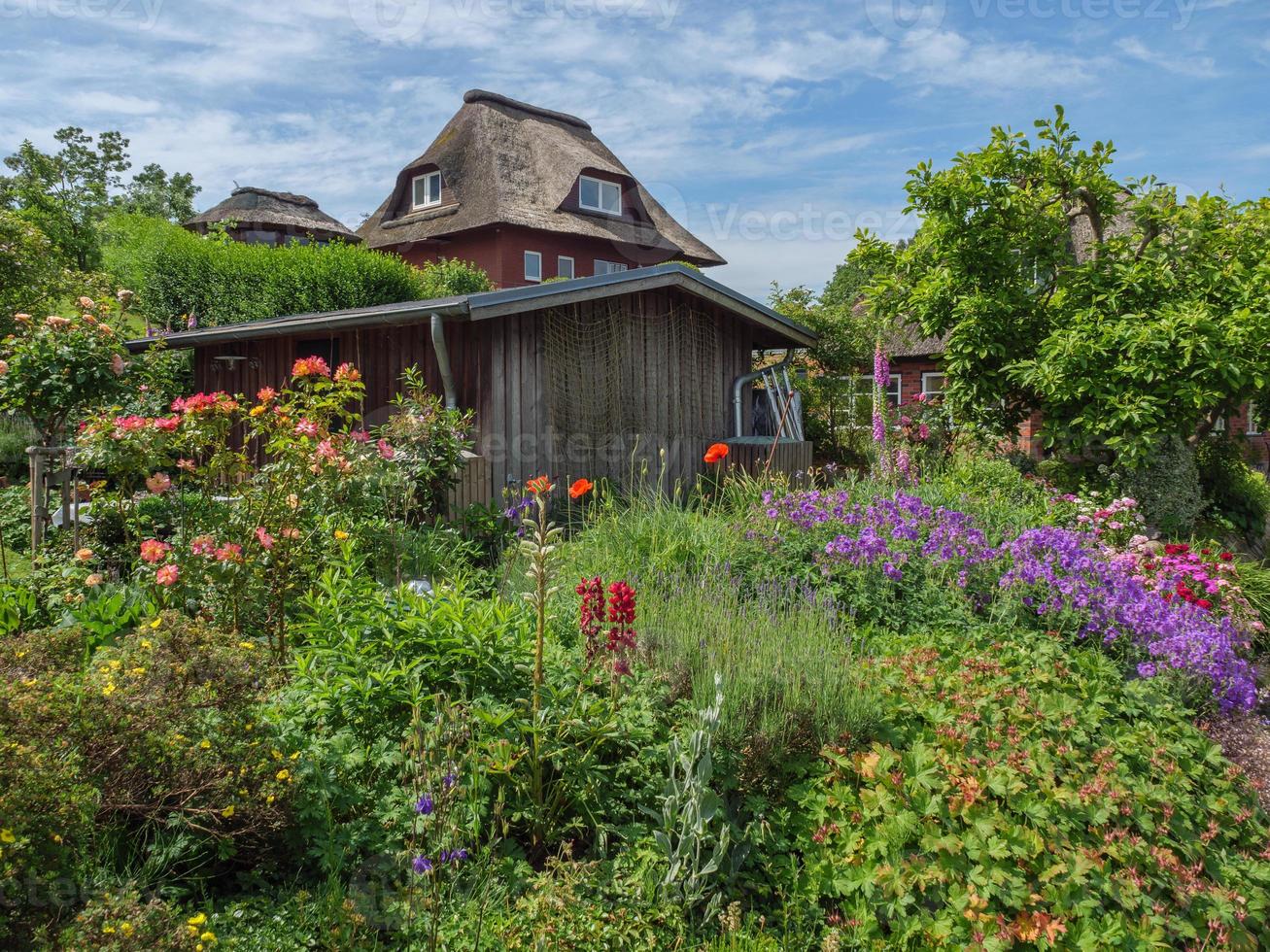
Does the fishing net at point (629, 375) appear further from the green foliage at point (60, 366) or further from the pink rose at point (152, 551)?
the pink rose at point (152, 551)

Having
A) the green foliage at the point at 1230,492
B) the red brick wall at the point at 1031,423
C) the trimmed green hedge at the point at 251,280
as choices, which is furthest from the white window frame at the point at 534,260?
the green foliage at the point at 1230,492

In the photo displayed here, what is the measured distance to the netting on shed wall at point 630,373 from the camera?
9.78 meters

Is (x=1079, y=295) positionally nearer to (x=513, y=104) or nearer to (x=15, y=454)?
(x=15, y=454)

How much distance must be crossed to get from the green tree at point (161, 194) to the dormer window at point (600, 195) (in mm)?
27832

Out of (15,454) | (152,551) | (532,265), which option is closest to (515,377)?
(152,551)

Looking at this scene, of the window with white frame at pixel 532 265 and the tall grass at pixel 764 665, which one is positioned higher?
the window with white frame at pixel 532 265

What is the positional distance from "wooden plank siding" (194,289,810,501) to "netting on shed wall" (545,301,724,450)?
0.8 inches

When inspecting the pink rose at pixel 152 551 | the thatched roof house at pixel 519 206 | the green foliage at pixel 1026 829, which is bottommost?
the green foliage at pixel 1026 829

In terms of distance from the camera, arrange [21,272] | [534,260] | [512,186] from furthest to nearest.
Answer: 1. [534,260]
2. [512,186]
3. [21,272]

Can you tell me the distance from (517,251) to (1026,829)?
23534 mm

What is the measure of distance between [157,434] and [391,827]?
123 inches

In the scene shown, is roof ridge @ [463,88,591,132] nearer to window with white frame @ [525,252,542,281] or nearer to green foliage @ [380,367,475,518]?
window with white frame @ [525,252,542,281]

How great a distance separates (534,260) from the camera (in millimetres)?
25500

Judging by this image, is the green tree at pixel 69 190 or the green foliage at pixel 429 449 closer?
the green foliage at pixel 429 449
